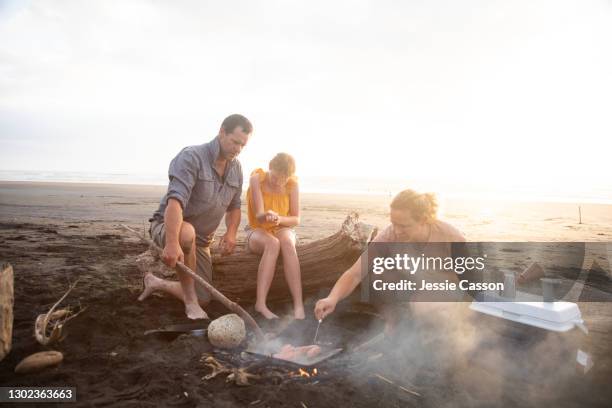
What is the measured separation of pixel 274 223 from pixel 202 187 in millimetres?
830

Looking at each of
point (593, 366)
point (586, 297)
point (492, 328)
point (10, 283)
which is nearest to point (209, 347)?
point (10, 283)

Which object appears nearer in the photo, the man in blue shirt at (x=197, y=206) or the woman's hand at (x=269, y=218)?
the man in blue shirt at (x=197, y=206)

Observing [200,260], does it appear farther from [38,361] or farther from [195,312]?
[38,361]

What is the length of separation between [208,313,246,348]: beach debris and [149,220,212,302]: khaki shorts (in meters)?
1.10

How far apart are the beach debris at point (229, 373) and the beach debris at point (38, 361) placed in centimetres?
99

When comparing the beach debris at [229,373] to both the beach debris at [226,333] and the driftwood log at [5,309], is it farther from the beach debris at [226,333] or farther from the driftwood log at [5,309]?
the driftwood log at [5,309]

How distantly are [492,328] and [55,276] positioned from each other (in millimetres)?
4865

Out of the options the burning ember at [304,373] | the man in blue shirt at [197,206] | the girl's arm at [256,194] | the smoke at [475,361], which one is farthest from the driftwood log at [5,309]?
the smoke at [475,361]

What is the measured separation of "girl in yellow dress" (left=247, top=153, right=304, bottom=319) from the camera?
445 cm

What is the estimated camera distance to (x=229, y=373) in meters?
2.98

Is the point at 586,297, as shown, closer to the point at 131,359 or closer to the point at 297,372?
the point at 297,372

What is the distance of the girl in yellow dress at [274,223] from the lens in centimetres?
445

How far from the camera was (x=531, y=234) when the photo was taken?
10305mm

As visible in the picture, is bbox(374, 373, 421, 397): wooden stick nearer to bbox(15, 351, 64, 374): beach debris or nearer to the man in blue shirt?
the man in blue shirt
